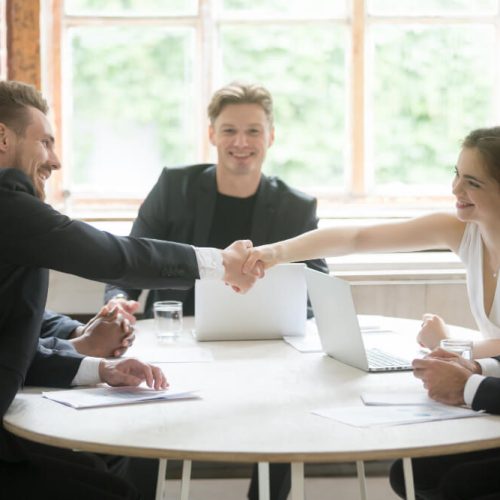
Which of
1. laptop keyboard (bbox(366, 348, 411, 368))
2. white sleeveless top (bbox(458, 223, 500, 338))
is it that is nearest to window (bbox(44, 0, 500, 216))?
white sleeveless top (bbox(458, 223, 500, 338))

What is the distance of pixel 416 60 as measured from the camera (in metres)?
4.45

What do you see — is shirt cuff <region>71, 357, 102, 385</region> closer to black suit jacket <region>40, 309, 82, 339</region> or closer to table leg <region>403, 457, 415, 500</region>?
black suit jacket <region>40, 309, 82, 339</region>

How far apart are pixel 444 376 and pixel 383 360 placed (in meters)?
0.44

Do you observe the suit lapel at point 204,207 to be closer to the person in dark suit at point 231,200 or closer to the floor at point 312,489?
the person in dark suit at point 231,200

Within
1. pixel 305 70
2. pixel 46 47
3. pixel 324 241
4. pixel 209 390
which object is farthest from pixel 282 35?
pixel 209 390

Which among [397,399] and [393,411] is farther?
[397,399]

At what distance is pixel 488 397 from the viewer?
198 centimetres

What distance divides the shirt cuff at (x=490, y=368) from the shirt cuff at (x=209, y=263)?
763 millimetres

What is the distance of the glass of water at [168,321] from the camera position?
287cm

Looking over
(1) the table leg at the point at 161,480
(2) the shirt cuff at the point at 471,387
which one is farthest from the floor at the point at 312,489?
(2) the shirt cuff at the point at 471,387

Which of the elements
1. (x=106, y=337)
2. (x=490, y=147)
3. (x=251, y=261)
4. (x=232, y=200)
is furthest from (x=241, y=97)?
(x=106, y=337)

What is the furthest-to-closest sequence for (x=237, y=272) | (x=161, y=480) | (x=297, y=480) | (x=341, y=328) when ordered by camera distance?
(x=237, y=272) → (x=161, y=480) → (x=341, y=328) → (x=297, y=480)

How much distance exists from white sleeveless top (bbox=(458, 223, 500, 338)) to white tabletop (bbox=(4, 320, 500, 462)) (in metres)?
0.45

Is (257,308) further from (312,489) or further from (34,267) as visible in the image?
(312,489)
